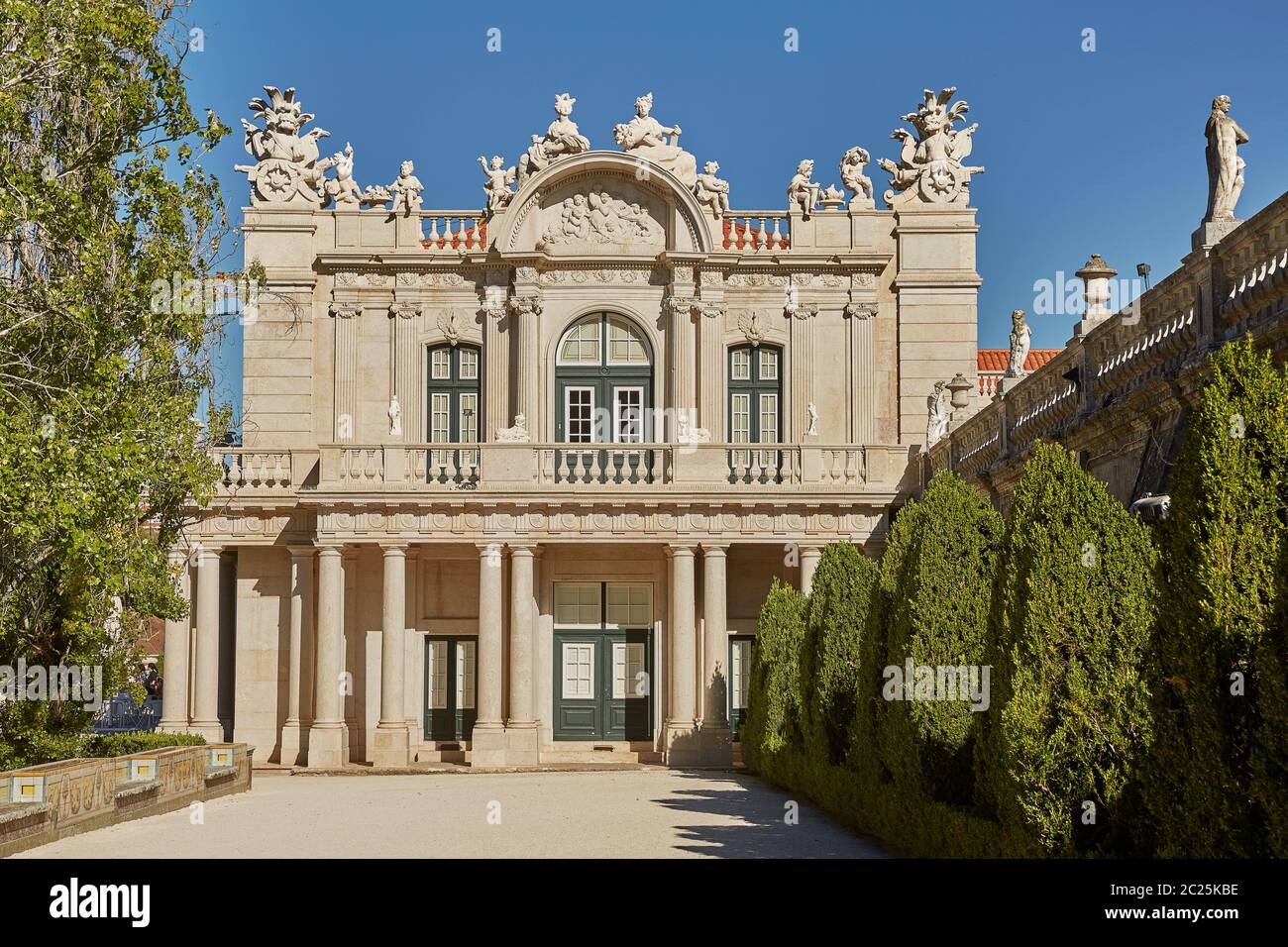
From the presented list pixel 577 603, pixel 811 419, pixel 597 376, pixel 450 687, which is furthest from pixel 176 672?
pixel 811 419

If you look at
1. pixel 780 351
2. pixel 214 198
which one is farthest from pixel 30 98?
pixel 780 351

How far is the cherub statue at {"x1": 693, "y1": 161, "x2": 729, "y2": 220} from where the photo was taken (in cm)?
3244

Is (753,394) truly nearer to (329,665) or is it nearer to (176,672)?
(329,665)

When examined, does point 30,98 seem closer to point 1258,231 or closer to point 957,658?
Result: point 957,658

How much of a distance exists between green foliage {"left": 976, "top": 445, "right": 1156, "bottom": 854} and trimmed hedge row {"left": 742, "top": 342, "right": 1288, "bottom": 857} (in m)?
0.01

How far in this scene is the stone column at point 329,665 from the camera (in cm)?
3033

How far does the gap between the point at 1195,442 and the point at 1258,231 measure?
15.9ft

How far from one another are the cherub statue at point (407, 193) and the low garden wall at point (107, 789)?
12.5m

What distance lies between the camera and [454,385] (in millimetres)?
33156

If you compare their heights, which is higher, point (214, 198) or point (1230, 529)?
point (214, 198)

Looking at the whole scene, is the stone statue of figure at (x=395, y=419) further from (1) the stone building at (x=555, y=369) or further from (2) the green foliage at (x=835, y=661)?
(2) the green foliage at (x=835, y=661)

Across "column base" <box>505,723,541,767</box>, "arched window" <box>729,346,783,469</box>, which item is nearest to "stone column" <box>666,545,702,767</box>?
"column base" <box>505,723,541,767</box>

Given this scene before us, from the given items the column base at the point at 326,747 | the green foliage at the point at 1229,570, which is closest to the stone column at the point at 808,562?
the column base at the point at 326,747
